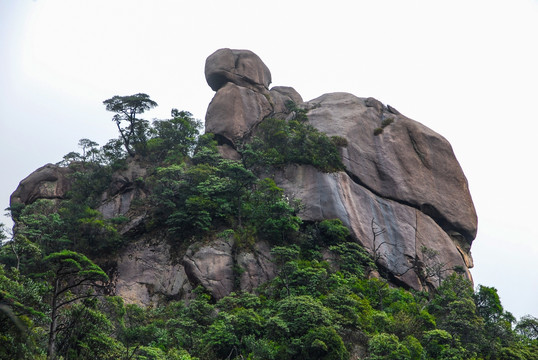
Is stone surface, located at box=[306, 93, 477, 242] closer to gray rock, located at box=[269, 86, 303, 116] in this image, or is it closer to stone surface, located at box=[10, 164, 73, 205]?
gray rock, located at box=[269, 86, 303, 116]

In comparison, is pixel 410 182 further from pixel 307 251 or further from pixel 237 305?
pixel 237 305

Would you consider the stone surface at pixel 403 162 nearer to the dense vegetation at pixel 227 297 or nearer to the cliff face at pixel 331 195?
the cliff face at pixel 331 195

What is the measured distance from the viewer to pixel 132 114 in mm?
35844

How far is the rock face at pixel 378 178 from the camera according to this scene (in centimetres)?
3162

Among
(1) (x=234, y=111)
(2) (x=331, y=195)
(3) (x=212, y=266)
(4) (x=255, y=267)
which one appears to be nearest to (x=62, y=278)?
(3) (x=212, y=266)

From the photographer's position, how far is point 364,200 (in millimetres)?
33406

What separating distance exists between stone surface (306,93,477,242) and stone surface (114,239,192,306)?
1550 centimetres

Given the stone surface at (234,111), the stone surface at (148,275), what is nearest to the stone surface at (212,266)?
the stone surface at (148,275)

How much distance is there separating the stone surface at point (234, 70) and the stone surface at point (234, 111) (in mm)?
1322

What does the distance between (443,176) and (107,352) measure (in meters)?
30.8

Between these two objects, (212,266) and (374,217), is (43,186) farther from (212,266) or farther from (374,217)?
(374,217)

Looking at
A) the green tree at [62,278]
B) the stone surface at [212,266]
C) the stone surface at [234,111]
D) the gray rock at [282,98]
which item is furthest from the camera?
the gray rock at [282,98]

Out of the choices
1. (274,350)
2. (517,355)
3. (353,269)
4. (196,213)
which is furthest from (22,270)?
(517,355)

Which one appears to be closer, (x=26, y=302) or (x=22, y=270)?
(x=26, y=302)
